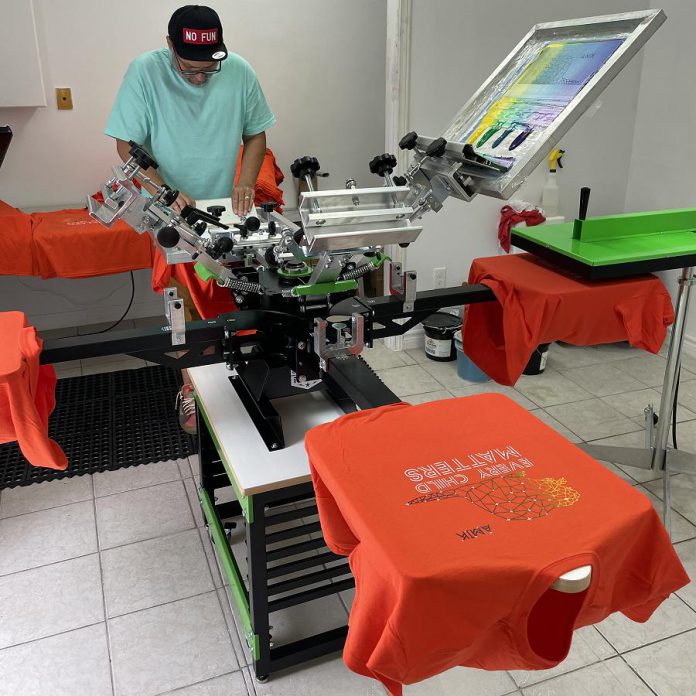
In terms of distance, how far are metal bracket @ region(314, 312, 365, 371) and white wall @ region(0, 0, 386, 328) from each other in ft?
9.21

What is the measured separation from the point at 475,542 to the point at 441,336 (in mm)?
2721

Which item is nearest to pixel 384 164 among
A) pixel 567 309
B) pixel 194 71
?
pixel 567 309

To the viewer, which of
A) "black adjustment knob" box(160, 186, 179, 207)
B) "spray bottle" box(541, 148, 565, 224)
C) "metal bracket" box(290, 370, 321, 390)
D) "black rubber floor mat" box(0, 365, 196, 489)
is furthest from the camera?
"spray bottle" box(541, 148, 565, 224)

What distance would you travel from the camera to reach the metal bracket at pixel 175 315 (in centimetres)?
169

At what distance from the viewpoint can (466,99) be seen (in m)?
3.61

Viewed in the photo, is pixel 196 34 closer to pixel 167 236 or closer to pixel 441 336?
pixel 167 236

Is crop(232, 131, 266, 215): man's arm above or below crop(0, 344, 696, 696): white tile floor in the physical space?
above

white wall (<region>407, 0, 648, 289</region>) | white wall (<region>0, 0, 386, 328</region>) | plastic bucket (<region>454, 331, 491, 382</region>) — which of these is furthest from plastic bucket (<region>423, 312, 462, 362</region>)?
white wall (<region>0, 0, 386, 328</region>)

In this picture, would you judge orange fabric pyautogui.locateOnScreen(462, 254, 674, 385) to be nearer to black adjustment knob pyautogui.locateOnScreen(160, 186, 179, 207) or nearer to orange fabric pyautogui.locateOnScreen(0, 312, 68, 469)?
black adjustment knob pyautogui.locateOnScreen(160, 186, 179, 207)

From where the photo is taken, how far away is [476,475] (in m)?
1.27

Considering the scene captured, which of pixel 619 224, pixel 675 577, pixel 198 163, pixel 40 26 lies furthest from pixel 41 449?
pixel 40 26

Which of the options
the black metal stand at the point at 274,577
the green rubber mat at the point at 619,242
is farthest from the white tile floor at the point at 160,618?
the green rubber mat at the point at 619,242

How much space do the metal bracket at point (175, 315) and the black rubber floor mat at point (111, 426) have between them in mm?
1368

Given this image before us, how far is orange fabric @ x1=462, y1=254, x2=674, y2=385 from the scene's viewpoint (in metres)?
2.09
